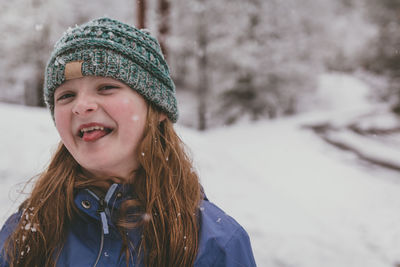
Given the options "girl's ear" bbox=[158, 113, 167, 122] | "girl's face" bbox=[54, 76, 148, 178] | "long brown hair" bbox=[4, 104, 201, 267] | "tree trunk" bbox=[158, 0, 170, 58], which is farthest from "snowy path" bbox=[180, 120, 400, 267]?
"tree trunk" bbox=[158, 0, 170, 58]

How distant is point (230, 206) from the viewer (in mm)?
4617

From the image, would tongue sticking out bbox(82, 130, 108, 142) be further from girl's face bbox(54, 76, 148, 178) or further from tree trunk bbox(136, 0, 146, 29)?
tree trunk bbox(136, 0, 146, 29)

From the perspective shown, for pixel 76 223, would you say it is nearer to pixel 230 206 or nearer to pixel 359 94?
pixel 230 206

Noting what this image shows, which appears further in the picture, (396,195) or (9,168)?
(396,195)

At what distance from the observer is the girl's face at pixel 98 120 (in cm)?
143

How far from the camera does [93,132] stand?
4.75 feet

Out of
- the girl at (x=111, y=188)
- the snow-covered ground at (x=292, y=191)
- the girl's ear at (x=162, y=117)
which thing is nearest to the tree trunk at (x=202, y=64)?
the snow-covered ground at (x=292, y=191)

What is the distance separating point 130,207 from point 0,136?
432 cm

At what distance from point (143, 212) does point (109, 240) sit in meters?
0.21

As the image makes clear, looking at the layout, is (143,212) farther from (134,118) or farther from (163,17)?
(163,17)

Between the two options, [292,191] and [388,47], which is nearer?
[292,191]

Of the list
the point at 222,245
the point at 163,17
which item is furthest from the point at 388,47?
the point at 222,245

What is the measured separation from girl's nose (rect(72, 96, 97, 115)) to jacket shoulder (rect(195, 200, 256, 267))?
2.65 feet

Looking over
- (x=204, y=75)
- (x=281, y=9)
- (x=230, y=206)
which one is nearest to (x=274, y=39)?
(x=281, y=9)
